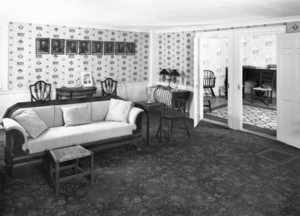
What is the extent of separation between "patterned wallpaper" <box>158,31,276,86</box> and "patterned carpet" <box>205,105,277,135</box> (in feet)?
4.32

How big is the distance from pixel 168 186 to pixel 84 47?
17.2ft

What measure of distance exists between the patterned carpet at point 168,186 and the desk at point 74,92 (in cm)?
231

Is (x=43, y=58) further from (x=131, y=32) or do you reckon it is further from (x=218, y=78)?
(x=218, y=78)

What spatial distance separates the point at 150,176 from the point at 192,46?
4.65m

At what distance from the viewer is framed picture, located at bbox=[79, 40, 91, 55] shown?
7.72 metres

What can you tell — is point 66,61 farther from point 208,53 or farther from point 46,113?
point 208,53

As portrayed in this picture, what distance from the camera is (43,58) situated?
721 cm

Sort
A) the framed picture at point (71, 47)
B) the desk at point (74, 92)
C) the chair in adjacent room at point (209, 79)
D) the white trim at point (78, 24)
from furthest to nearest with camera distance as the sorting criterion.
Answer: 1. the chair in adjacent room at point (209, 79)
2. the framed picture at point (71, 47)
3. the desk at point (74, 92)
4. the white trim at point (78, 24)

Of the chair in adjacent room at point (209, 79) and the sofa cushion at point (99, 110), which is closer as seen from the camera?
the sofa cushion at point (99, 110)

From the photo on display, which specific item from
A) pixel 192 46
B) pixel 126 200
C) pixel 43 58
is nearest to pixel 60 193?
pixel 126 200

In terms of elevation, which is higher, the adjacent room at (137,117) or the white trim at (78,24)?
the white trim at (78,24)

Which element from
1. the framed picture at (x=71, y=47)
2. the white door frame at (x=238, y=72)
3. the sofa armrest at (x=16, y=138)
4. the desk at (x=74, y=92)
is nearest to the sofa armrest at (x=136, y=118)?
the sofa armrest at (x=16, y=138)

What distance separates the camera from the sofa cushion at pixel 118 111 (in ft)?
17.6

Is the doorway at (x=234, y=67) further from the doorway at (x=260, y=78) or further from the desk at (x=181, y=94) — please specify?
the doorway at (x=260, y=78)
